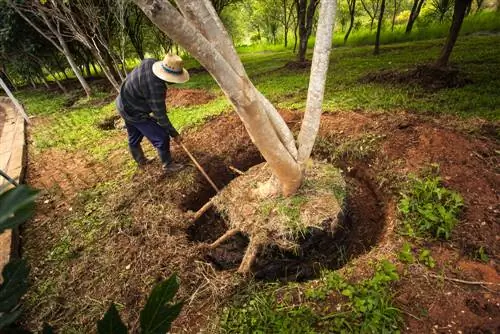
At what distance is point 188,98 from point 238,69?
5.70 metres

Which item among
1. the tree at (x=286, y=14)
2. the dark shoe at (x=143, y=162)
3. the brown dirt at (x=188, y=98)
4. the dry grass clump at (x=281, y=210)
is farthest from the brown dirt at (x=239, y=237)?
the tree at (x=286, y=14)

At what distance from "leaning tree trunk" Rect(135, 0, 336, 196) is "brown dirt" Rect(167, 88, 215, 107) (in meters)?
4.78

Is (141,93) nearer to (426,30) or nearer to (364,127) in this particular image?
(364,127)

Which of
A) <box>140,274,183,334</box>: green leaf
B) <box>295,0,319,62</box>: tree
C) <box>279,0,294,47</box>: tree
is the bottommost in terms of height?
<box>140,274,183,334</box>: green leaf

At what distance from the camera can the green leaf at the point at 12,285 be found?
695 millimetres

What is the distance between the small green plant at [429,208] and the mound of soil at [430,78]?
10.3 ft

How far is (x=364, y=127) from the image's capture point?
3.92 m

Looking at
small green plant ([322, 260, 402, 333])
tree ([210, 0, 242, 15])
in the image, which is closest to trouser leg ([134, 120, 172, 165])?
small green plant ([322, 260, 402, 333])

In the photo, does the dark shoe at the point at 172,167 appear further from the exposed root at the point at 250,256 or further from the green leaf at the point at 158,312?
the green leaf at the point at 158,312

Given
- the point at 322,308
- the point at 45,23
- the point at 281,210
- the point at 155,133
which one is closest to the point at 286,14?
the point at 45,23

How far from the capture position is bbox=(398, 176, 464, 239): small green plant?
8.08 ft

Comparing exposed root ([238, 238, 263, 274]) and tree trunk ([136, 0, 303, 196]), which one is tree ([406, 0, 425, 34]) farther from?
exposed root ([238, 238, 263, 274])

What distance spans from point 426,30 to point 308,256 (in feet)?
44.1

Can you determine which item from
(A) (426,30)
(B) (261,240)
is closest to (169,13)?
(B) (261,240)
